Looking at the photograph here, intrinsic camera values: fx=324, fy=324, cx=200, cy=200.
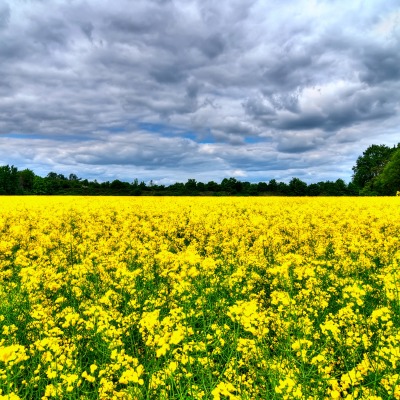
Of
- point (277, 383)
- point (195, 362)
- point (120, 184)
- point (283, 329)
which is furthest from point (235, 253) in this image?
point (120, 184)

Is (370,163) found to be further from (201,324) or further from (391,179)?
(201,324)

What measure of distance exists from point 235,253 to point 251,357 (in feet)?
16.3

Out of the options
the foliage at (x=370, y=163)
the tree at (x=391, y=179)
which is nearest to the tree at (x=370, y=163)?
the foliage at (x=370, y=163)

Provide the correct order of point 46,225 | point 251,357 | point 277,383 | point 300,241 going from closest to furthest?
point 277,383
point 251,357
point 300,241
point 46,225

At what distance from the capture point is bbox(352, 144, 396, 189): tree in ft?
276

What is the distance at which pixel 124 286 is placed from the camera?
6.07 m

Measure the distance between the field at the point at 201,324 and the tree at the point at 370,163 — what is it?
83.0m

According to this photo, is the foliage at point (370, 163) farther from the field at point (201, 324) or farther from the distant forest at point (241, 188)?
the field at point (201, 324)

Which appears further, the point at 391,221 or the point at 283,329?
the point at 391,221

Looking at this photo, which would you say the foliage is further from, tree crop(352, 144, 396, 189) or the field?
the field

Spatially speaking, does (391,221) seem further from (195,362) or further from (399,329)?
(195,362)

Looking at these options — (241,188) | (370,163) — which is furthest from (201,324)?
(370,163)

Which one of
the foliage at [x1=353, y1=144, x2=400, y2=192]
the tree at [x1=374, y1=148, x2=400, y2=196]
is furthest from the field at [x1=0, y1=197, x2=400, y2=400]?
the foliage at [x1=353, y1=144, x2=400, y2=192]

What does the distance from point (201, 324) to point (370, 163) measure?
308ft
